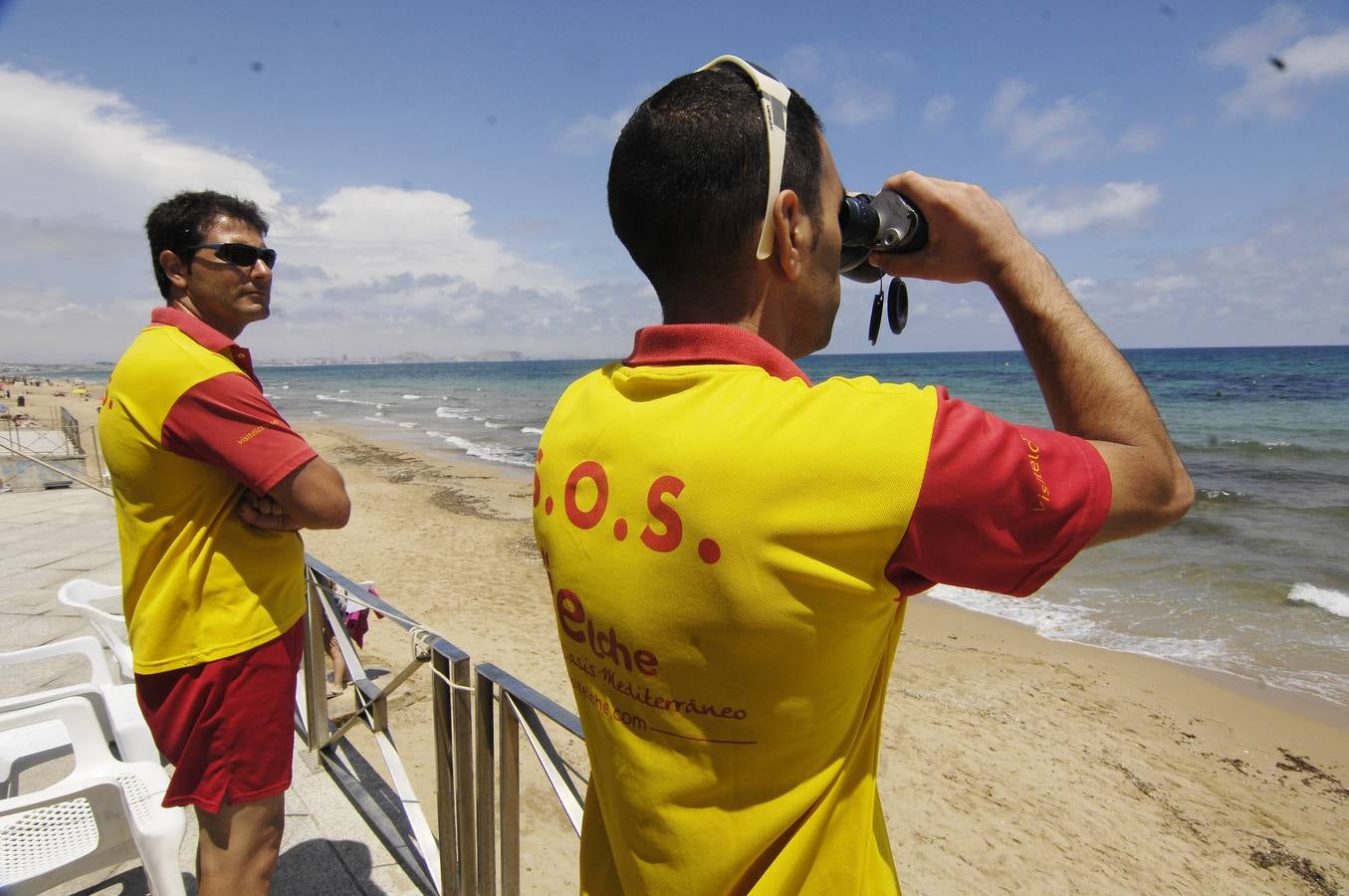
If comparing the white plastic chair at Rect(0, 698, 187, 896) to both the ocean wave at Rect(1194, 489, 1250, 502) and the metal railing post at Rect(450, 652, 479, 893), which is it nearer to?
the metal railing post at Rect(450, 652, 479, 893)

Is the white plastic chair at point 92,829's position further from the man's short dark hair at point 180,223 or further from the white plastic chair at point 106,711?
the man's short dark hair at point 180,223

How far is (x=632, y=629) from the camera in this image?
0.95 metres

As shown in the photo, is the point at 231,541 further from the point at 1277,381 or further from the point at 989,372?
the point at 989,372

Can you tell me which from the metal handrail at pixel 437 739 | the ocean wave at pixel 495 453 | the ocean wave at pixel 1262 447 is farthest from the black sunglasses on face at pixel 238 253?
the ocean wave at pixel 1262 447

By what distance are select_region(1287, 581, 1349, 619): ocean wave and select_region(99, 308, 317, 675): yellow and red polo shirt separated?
1204 cm

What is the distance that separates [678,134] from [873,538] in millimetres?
576

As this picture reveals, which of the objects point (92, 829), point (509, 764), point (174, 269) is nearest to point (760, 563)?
point (509, 764)

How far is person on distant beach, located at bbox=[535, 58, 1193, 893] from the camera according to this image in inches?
31.9

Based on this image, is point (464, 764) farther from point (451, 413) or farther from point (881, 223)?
point (451, 413)

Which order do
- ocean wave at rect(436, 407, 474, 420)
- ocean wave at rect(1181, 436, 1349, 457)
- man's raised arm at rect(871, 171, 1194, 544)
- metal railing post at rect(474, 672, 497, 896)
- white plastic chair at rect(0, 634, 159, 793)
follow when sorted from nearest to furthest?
man's raised arm at rect(871, 171, 1194, 544) < metal railing post at rect(474, 672, 497, 896) < white plastic chair at rect(0, 634, 159, 793) < ocean wave at rect(1181, 436, 1349, 457) < ocean wave at rect(436, 407, 474, 420)

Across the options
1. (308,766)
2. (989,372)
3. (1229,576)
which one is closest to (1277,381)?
(989,372)

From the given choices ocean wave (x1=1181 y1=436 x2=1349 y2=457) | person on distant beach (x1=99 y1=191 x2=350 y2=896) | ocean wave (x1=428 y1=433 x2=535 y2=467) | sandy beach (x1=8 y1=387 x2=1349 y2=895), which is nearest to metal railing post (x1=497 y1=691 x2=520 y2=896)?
person on distant beach (x1=99 y1=191 x2=350 y2=896)

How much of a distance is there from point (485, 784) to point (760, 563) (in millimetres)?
2129

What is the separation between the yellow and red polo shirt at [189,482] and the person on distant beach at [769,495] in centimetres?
118
